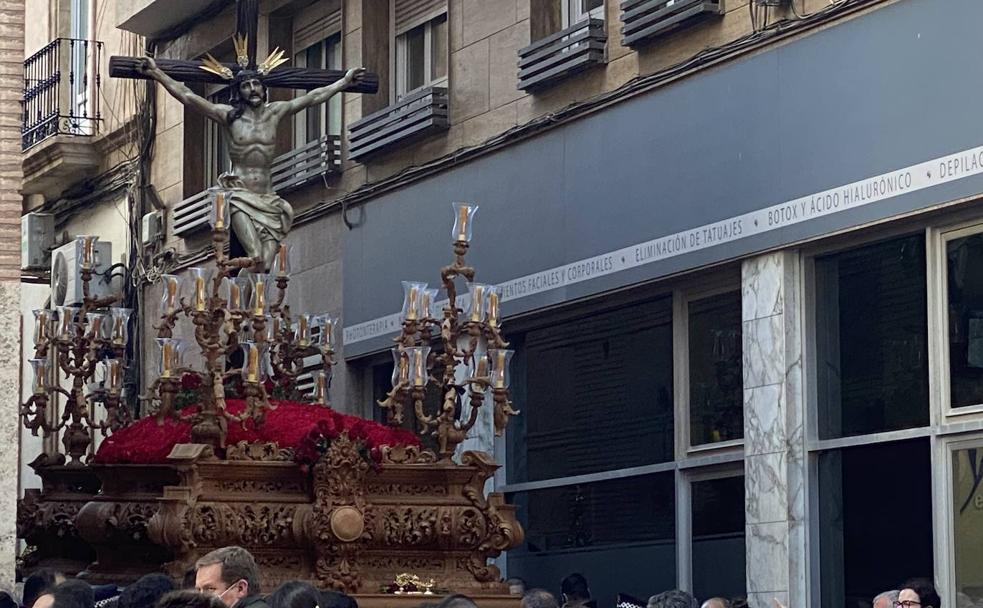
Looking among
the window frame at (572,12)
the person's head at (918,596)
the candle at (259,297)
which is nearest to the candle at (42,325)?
the candle at (259,297)

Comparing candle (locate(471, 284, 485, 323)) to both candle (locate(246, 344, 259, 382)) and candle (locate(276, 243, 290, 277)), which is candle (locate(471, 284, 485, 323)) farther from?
candle (locate(276, 243, 290, 277))

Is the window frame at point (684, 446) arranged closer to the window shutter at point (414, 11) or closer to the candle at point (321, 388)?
the candle at point (321, 388)

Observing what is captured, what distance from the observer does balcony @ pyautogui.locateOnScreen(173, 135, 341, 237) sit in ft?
66.5

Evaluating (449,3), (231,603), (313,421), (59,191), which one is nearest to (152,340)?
(59,191)

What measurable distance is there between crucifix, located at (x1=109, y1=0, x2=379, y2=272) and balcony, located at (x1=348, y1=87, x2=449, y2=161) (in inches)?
85.5

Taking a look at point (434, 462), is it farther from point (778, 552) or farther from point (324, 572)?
point (778, 552)

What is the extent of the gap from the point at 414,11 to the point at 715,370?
20.0 feet

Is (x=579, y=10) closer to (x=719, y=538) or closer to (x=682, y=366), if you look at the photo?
(x=682, y=366)

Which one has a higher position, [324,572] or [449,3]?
[449,3]

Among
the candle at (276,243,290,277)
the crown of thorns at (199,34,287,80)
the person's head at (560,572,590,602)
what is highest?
the crown of thorns at (199,34,287,80)

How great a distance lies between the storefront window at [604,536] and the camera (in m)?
15.6

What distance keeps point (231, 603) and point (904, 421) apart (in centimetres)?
694

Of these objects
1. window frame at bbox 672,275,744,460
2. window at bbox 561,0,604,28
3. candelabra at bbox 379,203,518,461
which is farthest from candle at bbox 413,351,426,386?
window at bbox 561,0,604,28

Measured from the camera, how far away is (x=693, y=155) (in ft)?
48.6
